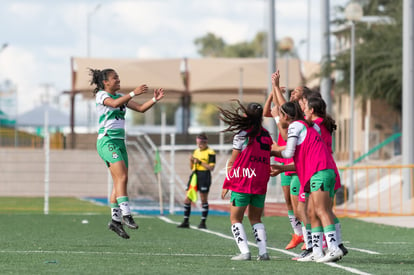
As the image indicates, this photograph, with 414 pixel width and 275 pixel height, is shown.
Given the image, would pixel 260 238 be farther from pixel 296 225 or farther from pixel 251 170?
pixel 296 225

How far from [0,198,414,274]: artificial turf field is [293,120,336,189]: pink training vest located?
3.51 feet

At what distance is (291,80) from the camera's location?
5797 centimetres

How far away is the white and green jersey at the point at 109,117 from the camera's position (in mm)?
13281

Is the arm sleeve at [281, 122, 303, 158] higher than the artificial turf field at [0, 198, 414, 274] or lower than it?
higher

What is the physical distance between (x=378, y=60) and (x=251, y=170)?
106ft

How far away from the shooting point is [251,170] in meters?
12.0

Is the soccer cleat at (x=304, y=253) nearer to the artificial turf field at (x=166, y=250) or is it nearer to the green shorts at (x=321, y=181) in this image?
the artificial turf field at (x=166, y=250)

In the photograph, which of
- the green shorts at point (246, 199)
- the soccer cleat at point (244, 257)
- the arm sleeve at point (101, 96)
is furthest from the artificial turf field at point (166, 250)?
the arm sleeve at point (101, 96)

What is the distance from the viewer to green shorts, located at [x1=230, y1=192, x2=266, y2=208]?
12008 millimetres

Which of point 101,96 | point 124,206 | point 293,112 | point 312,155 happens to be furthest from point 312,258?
point 101,96

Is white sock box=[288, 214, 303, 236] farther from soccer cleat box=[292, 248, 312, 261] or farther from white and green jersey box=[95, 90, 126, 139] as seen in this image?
white and green jersey box=[95, 90, 126, 139]

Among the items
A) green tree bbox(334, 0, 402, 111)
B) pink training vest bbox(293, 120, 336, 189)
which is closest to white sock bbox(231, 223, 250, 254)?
pink training vest bbox(293, 120, 336, 189)

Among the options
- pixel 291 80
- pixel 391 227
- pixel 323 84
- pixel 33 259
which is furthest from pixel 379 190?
pixel 291 80

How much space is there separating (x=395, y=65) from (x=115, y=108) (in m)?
29.4
